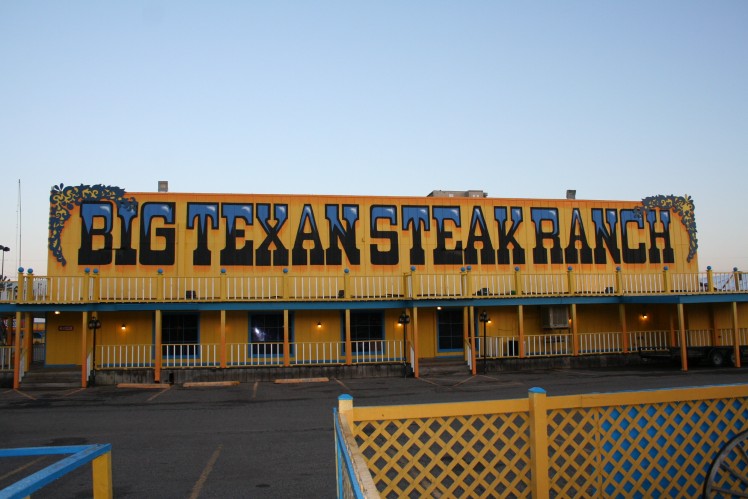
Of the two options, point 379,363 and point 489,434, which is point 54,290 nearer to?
point 379,363

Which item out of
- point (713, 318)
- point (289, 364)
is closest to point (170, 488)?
point (289, 364)

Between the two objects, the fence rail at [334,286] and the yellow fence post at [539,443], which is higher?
the fence rail at [334,286]

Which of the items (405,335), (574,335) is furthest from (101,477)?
(574,335)

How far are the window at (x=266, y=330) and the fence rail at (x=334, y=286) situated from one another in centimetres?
92

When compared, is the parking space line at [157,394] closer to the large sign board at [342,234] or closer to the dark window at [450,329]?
the large sign board at [342,234]

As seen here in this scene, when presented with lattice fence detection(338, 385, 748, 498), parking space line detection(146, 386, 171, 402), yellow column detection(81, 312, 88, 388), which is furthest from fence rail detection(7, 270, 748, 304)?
lattice fence detection(338, 385, 748, 498)

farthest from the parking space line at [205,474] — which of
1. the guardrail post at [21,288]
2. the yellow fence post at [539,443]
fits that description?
the guardrail post at [21,288]

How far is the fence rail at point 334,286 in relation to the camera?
66.4 feet

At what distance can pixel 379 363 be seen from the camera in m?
21.0

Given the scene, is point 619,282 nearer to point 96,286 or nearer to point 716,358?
point 716,358

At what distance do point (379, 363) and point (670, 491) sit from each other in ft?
51.4

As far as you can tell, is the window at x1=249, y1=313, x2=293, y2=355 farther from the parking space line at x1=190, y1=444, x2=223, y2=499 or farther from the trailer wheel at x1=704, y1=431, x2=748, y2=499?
the trailer wheel at x1=704, y1=431, x2=748, y2=499

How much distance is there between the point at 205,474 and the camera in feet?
27.6

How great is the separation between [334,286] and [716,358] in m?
14.8
